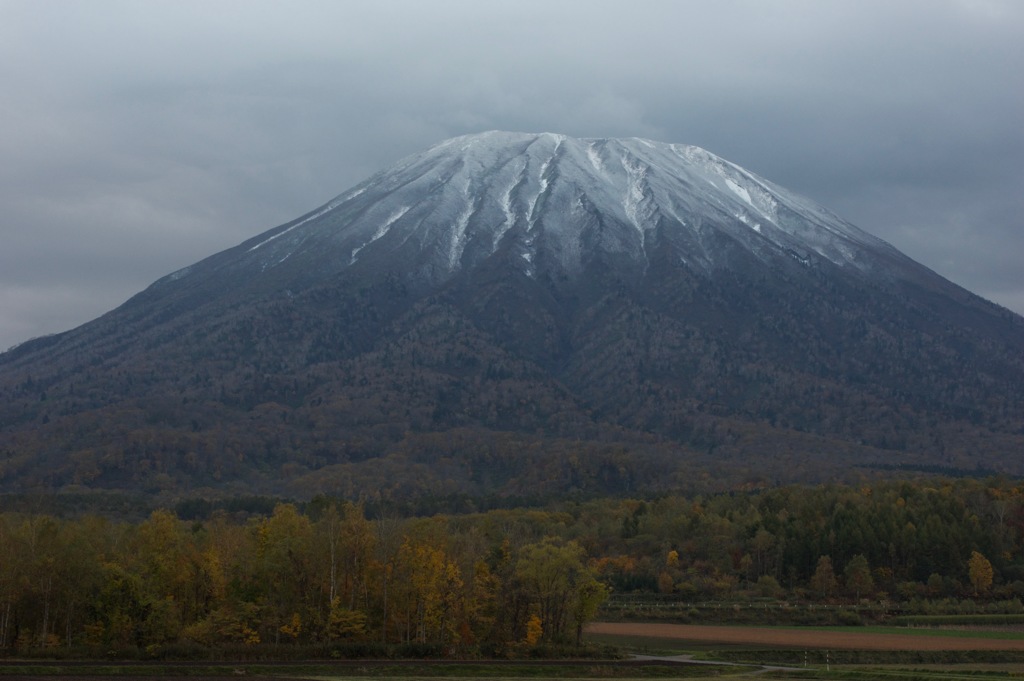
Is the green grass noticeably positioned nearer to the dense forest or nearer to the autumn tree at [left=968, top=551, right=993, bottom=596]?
the dense forest

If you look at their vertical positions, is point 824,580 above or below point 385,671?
above

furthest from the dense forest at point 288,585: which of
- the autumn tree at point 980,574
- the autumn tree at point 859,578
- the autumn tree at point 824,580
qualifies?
the autumn tree at point 824,580

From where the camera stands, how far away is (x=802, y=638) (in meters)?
81.9

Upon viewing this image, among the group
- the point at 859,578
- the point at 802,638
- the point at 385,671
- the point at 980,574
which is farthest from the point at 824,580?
the point at 385,671

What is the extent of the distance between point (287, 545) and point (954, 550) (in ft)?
221

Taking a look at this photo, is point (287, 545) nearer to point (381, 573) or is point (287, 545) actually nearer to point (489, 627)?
point (381, 573)

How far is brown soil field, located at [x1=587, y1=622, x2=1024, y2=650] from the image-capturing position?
251 ft

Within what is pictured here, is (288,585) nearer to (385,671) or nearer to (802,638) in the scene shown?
(385,671)

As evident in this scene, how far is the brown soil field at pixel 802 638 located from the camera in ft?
251

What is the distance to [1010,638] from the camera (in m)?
81.1

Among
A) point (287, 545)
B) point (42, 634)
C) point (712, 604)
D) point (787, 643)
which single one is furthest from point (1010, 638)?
point (42, 634)

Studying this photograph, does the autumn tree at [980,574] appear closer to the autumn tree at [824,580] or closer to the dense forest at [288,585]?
the dense forest at [288,585]

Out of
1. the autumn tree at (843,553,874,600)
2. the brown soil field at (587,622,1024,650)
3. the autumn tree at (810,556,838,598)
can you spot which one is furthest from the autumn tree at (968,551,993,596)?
the brown soil field at (587,622,1024,650)

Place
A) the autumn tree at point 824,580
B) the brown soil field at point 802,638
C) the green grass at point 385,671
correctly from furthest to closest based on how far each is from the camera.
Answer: the autumn tree at point 824,580 < the brown soil field at point 802,638 < the green grass at point 385,671
